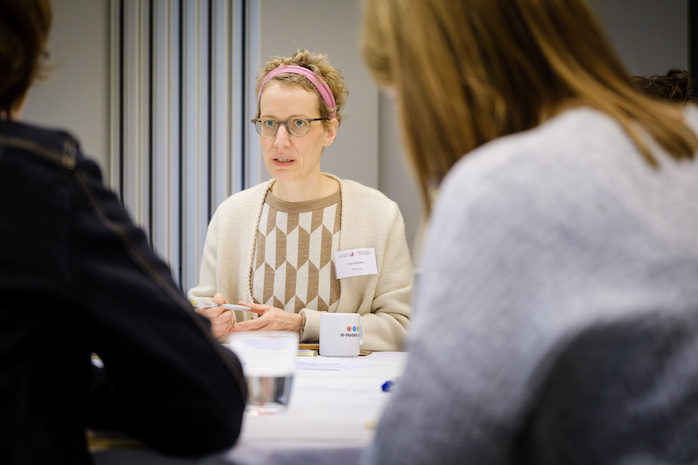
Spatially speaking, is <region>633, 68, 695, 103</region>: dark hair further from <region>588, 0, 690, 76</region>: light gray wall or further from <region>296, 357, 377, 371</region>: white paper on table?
<region>296, 357, 377, 371</region>: white paper on table

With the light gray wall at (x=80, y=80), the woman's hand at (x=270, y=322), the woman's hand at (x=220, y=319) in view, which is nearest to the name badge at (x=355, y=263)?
the woman's hand at (x=270, y=322)

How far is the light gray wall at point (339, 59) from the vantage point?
11.7 ft

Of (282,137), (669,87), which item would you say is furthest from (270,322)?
(669,87)

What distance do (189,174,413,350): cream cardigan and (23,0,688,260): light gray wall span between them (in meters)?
0.97

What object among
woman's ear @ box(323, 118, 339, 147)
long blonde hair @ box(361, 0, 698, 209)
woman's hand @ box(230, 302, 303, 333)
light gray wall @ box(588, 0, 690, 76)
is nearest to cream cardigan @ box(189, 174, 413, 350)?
woman's ear @ box(323, 118, 339, 147)

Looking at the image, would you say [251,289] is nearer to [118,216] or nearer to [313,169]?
[313,169]

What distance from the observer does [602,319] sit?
0.58 metres

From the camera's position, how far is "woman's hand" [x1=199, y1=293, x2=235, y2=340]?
1.96 metres

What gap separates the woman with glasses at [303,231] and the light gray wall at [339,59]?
92 cm

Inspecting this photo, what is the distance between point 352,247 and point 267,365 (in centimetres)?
139

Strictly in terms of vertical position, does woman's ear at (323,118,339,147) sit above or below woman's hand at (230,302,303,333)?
above

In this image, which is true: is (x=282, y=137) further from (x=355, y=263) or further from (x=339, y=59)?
(x=339, y=59)

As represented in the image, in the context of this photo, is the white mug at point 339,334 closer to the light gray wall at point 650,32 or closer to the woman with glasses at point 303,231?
the woman with glasses at point 303,231

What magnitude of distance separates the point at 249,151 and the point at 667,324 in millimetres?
3413
